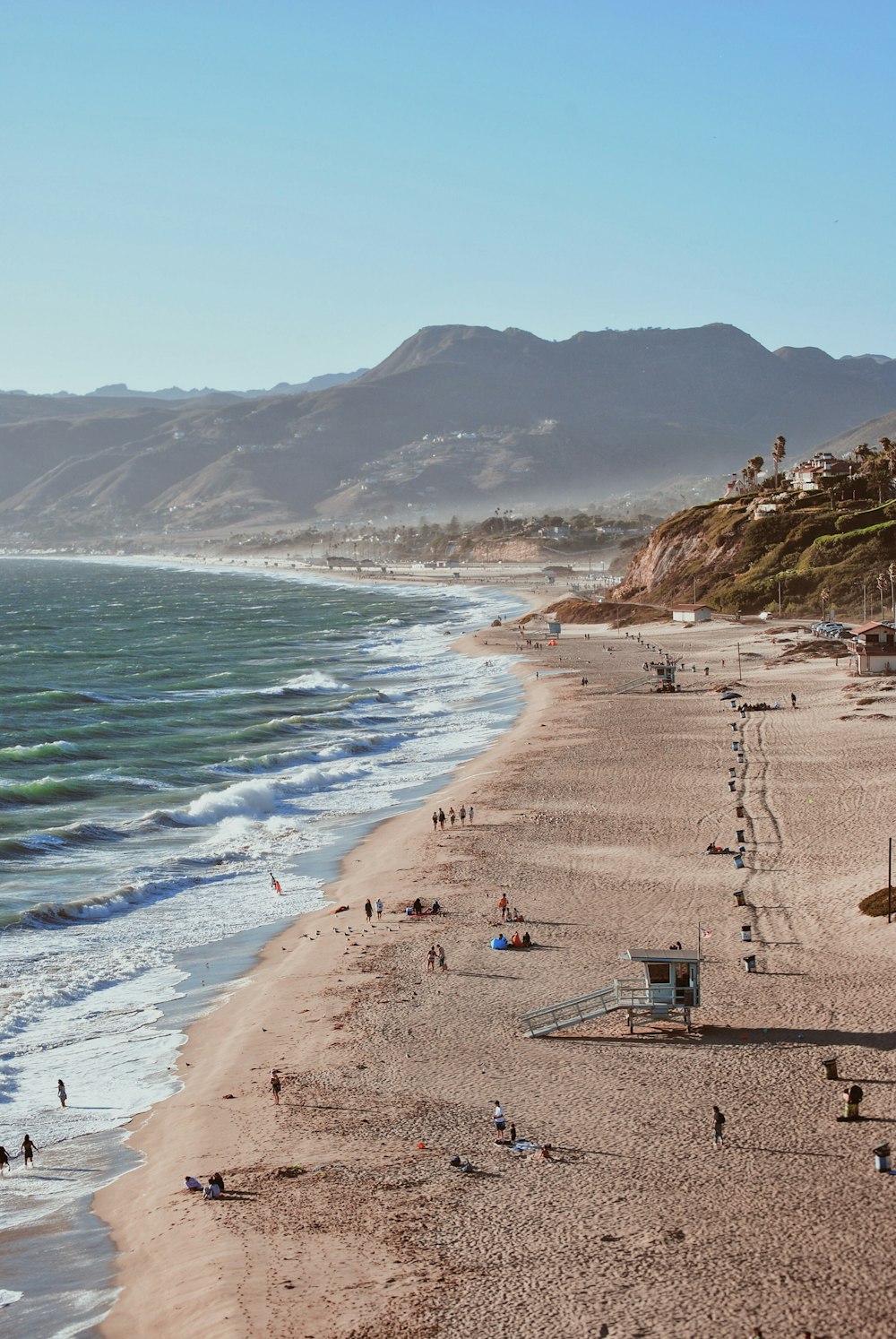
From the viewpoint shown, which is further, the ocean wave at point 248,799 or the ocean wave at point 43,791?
the ocean wave at point 43,791

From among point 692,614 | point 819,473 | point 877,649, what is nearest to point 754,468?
point 819,473

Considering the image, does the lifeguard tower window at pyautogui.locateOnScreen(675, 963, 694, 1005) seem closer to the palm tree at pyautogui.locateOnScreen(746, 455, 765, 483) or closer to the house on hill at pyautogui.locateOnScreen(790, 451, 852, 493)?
the house on hill at pyautogui.locateOnScreen(790, 451, 852, 493)

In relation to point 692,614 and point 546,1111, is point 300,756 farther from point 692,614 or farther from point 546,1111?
point 692,614

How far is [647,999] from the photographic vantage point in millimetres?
26062

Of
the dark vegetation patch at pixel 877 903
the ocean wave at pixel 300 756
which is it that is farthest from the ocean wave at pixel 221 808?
the dark vegetation patch at pixel 877 903

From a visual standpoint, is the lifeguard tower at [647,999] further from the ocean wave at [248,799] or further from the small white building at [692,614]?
the small white building at [692,614]

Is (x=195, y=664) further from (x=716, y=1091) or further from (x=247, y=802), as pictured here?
(x=716, y=1091)

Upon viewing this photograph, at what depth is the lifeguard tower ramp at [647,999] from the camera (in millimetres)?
25875

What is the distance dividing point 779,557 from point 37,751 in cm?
6496

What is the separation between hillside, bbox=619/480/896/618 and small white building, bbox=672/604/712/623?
2414 mm

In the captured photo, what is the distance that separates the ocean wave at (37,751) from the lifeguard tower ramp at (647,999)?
129 feet

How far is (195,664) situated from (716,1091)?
79.7 meters

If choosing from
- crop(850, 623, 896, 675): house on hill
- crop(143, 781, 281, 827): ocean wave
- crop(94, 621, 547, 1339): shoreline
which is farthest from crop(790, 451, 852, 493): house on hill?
crop(94, 621, 547, 1339): shoreline

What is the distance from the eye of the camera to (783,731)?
55219 millimetres
